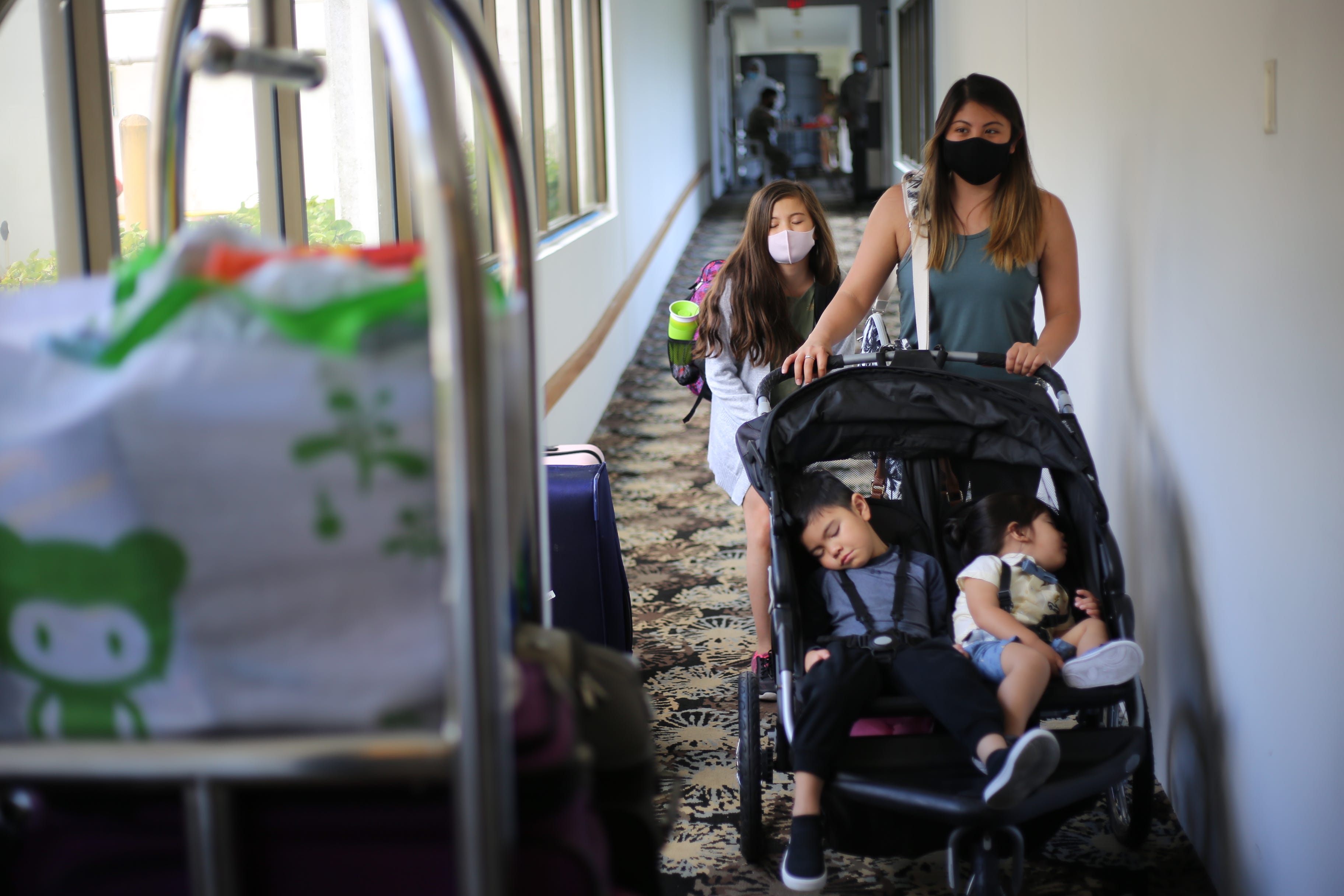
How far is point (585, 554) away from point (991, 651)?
1.01 meters

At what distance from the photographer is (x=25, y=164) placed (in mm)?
1691

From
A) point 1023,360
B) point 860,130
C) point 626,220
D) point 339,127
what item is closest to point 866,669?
point 1023,360

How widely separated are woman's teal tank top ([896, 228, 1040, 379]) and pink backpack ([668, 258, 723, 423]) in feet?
2.01

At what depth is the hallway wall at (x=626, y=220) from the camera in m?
4.96

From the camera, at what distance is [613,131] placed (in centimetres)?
677

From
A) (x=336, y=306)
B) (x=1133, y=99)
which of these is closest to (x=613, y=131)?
(x=1133, y=99)

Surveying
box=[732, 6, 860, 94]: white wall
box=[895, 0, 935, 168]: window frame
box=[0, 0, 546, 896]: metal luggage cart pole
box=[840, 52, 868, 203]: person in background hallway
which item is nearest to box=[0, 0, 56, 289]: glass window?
box=[0, 0, 546, 896]: metal luggage cart pole

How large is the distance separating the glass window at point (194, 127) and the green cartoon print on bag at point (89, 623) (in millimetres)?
1324

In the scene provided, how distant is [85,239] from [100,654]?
1.27 meters

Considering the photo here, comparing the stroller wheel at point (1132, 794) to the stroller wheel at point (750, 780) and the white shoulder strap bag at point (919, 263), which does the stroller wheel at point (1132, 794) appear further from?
the white shoulder strap bag at point (919, 263)

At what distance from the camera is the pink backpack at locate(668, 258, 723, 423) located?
9.64 feet

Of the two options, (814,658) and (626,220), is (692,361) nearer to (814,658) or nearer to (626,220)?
(814,658)

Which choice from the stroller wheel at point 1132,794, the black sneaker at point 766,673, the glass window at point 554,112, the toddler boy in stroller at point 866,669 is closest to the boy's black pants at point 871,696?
the toddler boy in stroller at point 866,669

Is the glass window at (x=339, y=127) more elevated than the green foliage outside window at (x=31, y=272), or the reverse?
the glass window at (x=339, y=127)
